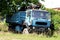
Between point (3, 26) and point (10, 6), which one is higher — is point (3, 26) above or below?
below

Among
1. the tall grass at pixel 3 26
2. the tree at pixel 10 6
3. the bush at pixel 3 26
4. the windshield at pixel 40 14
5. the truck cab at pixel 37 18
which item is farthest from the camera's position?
the tall grass at pixel 3 26

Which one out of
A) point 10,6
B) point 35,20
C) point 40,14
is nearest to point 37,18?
point 35,20

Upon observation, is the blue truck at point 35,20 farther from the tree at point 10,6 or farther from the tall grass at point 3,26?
the tall grass at point 3,26

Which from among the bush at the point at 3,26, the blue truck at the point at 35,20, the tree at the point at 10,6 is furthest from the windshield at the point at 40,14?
the bush at the point at 3,26

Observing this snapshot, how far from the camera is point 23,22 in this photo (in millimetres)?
27703

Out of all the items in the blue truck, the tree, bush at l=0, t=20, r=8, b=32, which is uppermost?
the tree

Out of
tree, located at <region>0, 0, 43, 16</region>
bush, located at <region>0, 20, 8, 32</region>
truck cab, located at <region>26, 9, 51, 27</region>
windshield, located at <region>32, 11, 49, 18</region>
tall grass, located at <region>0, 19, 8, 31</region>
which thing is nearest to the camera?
truck cab, located at <region>26, 9, 51, 27</region>

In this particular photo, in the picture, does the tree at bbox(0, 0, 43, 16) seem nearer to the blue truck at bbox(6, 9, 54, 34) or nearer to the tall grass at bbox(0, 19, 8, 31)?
the blue truck at bbox(6, 9, 54, 34)

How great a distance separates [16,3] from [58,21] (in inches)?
204

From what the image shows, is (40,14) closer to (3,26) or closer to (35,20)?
(35,20)

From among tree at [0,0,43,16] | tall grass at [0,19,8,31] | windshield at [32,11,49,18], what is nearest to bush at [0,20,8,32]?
tall grass at [0,19,8,31]

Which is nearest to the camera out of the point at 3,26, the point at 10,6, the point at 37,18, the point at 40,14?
the point at 37,18

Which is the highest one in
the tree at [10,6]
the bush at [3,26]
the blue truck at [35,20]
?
the tree at [10,6]

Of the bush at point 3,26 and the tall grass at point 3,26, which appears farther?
the tall grass at point 3,26
